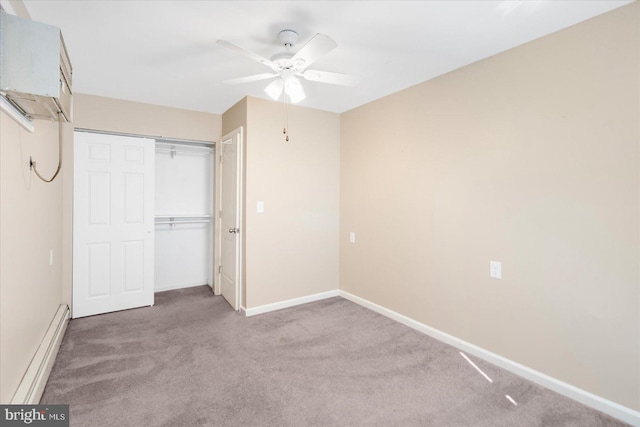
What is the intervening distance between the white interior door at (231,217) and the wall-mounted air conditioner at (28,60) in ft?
6.88

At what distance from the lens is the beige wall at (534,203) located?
6.17 ft

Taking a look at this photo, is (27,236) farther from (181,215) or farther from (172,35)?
(181,215)

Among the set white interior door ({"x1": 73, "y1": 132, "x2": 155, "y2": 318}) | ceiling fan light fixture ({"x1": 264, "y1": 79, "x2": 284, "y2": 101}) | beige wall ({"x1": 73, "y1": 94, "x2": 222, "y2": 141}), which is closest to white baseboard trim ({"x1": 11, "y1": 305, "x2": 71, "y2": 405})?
white interior door ({"x1": 73, "y1": 132, "x2": 155, "y2": 318})

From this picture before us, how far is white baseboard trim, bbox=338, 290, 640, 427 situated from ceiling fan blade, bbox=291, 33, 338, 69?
256cm

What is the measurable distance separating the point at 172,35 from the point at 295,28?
0.87 meters

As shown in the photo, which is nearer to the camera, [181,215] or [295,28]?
[295,28]

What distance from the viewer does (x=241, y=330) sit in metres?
3.13

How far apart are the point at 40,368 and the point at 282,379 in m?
1.60

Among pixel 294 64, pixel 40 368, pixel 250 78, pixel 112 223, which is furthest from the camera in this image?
pixel 112 223

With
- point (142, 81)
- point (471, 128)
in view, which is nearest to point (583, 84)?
point (471, 128)

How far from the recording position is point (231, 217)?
12.7 ft

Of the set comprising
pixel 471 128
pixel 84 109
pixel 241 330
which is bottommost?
pixel 241 330

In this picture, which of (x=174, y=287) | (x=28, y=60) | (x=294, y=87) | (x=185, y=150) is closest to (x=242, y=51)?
(x=294, y=87)

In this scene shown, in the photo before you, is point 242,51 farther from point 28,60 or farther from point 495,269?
point 495,269
